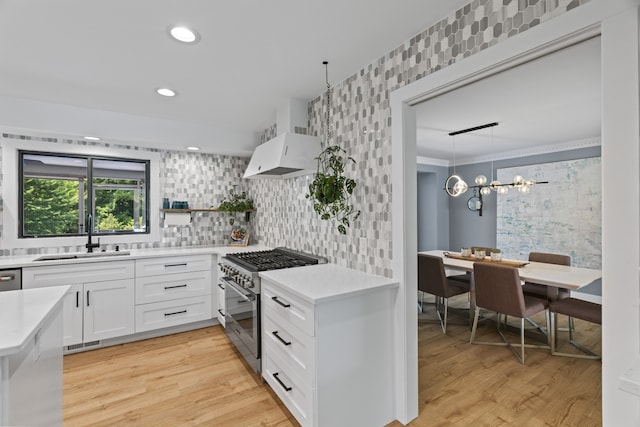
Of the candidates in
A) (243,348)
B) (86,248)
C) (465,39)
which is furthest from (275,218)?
(465,39)

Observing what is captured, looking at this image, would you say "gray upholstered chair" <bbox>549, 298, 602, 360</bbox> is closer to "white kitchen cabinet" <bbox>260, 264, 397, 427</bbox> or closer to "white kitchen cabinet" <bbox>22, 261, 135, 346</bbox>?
"white kitchen cabinet" <bbox>260, 264, 397, 427</bbox>

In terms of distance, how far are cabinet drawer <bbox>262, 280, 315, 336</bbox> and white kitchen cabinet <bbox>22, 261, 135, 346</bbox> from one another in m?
1.84

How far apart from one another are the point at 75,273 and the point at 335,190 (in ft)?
8.76

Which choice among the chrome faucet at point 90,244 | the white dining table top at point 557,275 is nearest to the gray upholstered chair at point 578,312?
A: the white dining table top at point 557,275

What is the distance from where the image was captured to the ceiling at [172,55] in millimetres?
1649

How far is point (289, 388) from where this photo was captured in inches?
76.8

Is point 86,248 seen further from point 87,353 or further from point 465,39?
point 465,39

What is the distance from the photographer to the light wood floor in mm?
2010

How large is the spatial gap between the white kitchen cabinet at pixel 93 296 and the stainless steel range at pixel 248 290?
1.03m

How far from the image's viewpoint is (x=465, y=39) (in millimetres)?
1605

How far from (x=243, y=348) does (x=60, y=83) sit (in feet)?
8.86

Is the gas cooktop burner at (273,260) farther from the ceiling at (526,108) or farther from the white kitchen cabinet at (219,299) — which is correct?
the ceiling at (526,108)

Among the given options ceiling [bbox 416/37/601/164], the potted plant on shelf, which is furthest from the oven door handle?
ceiling [bbox 416/37/601/164]

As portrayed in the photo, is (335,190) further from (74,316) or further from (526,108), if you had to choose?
(74,316)
